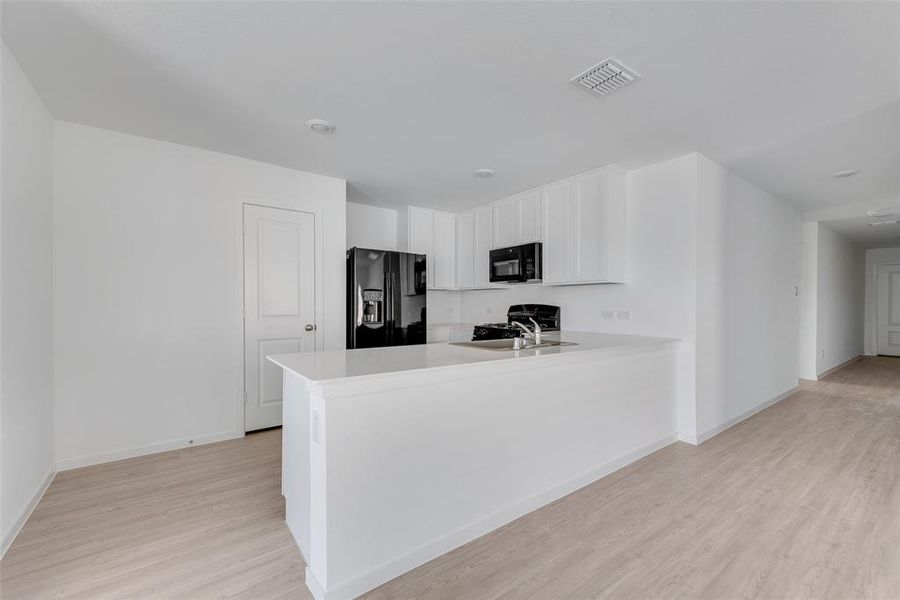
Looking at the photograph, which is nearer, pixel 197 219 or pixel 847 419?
pixel 197 219

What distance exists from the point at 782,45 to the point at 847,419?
3.84 meters

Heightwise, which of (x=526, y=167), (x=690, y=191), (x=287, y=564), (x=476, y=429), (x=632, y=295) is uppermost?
(x=526, y=167)

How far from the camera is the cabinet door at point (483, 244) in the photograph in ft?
16.1

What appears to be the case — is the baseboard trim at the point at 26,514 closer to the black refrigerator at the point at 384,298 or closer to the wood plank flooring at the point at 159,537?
the wood plank flooring at the point at 159,537

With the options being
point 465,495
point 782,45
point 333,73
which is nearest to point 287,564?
point 465,495

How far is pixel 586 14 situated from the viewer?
1696mm

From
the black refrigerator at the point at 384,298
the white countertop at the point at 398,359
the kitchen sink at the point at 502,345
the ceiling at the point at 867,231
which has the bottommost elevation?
the kitchen sink at the point at 502,345

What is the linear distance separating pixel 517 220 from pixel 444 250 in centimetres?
124

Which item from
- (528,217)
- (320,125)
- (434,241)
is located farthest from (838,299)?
(320,125)

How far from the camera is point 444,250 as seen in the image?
213 inches

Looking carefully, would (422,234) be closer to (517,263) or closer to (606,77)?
(517,263)

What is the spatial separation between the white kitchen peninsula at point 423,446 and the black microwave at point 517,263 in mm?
1659

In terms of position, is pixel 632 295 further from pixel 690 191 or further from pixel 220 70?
pixel 220 70

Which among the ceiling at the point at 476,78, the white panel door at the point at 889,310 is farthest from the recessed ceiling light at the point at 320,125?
the white panel door at the point at 889,310
